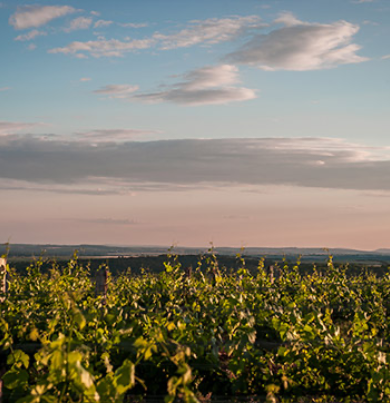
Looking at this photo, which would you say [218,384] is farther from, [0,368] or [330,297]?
[330,297]

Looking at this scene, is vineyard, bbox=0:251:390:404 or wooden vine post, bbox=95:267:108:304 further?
wooden vine post, bbox=95:267:108:304

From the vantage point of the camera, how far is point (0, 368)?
646 centimetres

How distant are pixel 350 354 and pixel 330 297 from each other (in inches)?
168

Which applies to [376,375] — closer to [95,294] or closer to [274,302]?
[274,302]

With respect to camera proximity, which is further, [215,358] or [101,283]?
[101,283]

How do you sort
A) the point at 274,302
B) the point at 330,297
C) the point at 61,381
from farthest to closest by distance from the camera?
the point at 330,297
the point at 274,302
the point at 61,381

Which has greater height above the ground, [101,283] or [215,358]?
[101,283]

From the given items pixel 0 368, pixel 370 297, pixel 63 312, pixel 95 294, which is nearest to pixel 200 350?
pixel 63 312

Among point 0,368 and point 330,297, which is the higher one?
point 330,297

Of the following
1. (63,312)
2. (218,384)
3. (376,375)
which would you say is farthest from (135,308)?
(376,375)

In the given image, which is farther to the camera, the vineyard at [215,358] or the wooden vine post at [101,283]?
the wooden vine post at [101,283]

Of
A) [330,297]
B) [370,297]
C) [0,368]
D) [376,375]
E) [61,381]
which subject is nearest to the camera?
[61,381]

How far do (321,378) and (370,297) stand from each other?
520cm

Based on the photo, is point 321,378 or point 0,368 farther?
point 0,368
